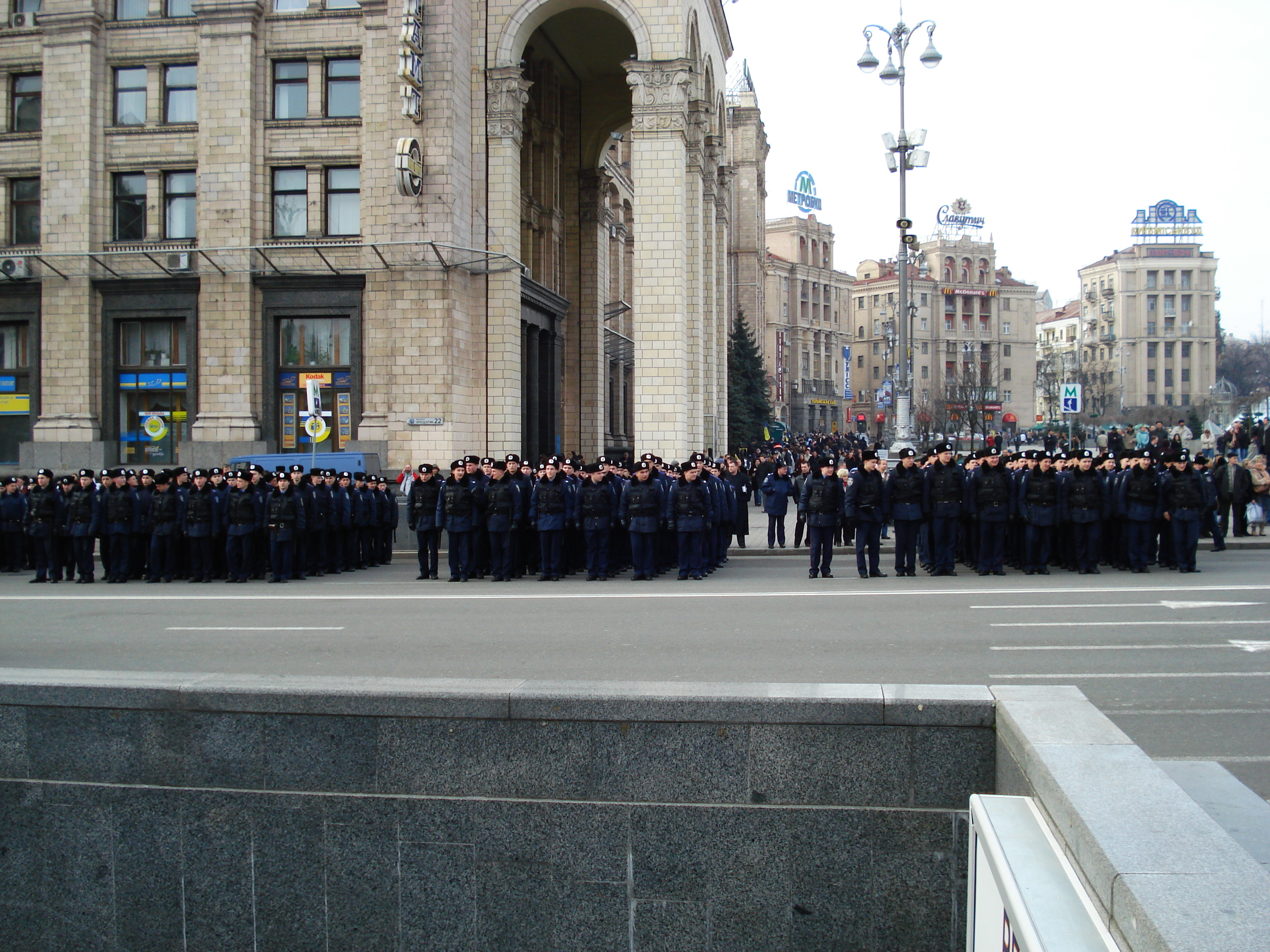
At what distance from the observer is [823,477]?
17.1 metres

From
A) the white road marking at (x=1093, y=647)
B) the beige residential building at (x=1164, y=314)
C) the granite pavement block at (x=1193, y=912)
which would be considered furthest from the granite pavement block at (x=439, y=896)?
the beige residential building at (x=1164, y=314)

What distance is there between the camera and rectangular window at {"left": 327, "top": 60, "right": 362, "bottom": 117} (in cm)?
3097

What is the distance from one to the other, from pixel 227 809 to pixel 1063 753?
415 cm

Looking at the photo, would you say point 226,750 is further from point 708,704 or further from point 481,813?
point 708,704

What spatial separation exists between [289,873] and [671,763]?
2148 millimetres

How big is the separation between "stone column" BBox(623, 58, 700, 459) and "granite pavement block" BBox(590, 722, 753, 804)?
26.1 meters

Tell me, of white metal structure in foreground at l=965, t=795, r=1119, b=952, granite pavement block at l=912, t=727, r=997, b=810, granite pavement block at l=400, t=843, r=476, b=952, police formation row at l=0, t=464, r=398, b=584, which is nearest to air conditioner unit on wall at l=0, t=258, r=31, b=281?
police formation row at l=0, t=464, r=398, b=584

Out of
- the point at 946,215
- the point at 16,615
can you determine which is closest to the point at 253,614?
the point at 16,615

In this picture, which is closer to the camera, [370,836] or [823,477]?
[370,836]

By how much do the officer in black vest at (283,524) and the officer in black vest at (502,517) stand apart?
3.33 metres

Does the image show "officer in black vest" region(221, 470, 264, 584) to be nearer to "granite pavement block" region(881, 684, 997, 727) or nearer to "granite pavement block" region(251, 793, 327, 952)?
"granite pavement block" region(251, 793, 327, 952)

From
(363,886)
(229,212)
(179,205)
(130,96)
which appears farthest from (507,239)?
(363,886)

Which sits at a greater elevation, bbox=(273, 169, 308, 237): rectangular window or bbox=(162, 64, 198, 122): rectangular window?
bbox=(162, 64, 198, 122): rectangular window

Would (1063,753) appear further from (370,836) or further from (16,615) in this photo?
(16,615)
